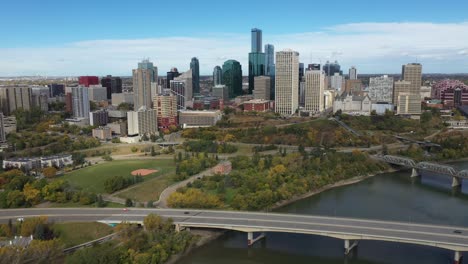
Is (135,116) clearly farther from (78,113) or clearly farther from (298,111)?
(298,111)

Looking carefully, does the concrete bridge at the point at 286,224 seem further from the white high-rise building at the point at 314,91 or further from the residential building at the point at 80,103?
the white high-rise building at the point at 314,91

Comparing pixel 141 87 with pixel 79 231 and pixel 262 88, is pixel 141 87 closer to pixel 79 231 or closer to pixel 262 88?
pixel 262 88

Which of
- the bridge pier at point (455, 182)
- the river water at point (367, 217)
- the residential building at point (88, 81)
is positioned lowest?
the river water at point (367, 217)

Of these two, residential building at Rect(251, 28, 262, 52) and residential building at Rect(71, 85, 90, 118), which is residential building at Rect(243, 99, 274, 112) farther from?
residential building at Rect(251, 28, 262, 52)

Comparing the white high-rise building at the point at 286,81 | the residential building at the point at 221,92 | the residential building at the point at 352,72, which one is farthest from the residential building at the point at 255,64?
the white high-rise building at the point at 286,81

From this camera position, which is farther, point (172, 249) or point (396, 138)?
point (396, 138)

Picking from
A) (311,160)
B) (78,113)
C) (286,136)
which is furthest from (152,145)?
(78,113)

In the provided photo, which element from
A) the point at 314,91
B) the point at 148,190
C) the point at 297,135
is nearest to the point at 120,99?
the point at 314,91
